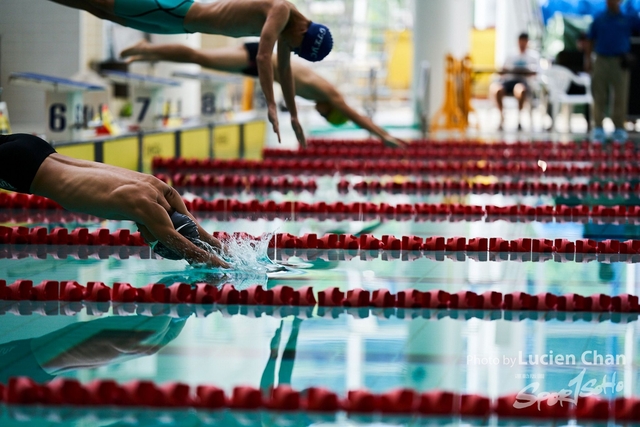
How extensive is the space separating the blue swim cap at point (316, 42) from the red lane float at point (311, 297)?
201cm

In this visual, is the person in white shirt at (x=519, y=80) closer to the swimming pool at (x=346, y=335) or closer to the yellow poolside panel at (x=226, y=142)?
the yellow poolside panel at (x=226, y=142)

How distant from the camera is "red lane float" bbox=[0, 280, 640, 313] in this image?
3799mm

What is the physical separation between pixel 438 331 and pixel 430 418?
3.00ft

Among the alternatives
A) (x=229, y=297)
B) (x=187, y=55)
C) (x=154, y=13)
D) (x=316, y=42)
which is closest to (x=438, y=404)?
(x=229, y=297)

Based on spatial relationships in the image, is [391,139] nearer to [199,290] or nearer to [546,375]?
[199,290]

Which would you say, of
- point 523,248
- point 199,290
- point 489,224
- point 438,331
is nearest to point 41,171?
point 199,290

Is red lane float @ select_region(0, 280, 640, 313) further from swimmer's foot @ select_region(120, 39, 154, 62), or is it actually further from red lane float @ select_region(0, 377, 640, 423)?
swimmer's foot @ select_region(120, 39, 154, 62)

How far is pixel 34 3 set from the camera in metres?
12.6

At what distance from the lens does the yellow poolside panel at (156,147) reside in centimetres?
944

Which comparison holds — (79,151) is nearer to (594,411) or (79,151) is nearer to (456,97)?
(594,411)

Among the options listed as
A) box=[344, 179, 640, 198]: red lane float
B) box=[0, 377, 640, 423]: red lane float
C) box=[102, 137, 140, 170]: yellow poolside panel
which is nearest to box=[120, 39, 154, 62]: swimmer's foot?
box=[102, 137, 140, 170]: yellow poolside panel

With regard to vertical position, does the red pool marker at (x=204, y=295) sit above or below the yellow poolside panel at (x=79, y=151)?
below

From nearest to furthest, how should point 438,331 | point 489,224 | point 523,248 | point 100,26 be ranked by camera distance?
point 438,331
point 523,248
point 489,224
point 100,26

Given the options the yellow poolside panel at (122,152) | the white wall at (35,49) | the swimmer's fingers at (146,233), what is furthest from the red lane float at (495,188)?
the white wall at (35,49)
